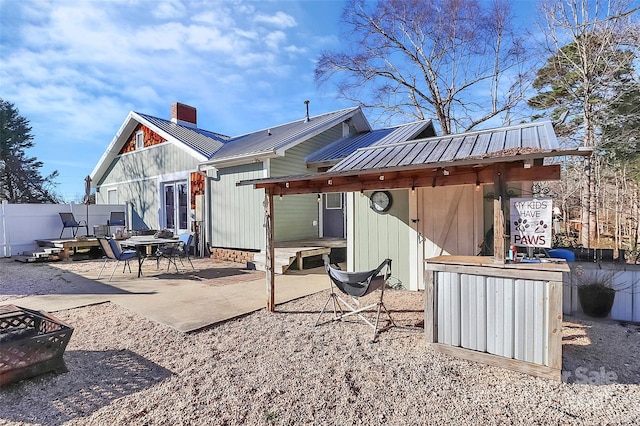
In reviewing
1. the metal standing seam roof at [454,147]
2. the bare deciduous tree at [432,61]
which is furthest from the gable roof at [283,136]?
the bare deciduous tree at [432,61]

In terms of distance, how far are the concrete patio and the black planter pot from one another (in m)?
3.84

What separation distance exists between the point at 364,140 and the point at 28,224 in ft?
35.0

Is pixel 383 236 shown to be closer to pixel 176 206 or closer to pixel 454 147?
pixel 454 147

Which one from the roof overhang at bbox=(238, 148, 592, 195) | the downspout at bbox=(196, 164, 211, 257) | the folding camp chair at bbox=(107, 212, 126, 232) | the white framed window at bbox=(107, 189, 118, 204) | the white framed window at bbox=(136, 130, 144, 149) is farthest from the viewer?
the white framed window at bbox=(107, 189, 118, 204)

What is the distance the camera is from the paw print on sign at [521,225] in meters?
3.10

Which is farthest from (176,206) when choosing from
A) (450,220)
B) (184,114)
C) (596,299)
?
(596,299)

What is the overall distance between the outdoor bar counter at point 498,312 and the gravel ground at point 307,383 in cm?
14

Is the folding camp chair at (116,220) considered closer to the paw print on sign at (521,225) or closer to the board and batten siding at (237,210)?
the board and batten siding at (237,210)

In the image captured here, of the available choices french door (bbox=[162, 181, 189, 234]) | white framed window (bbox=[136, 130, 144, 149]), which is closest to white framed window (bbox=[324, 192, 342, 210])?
french door (bbox=[162, 181, 189, 234])

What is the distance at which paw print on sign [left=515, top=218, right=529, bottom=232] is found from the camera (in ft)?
10.2

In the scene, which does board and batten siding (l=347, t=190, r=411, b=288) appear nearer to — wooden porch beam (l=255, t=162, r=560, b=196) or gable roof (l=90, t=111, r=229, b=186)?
wooden porch beam (l=255, t=162, r=560, b=196)

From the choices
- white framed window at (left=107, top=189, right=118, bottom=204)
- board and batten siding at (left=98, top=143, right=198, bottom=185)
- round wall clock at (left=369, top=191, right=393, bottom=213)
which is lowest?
round wall clock at (left=369, top=191, right=393, bottom=213)

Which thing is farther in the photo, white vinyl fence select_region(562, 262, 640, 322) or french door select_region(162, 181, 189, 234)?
french door select_region(162, 181, 189, 234)

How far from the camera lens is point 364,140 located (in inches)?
391
